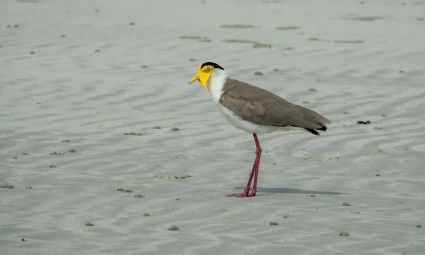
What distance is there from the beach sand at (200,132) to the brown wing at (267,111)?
67cm

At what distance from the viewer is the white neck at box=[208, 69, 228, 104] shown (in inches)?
437

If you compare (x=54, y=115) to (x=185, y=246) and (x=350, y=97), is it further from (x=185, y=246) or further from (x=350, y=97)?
(x=185, y=246)

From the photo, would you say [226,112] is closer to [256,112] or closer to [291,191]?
[256,112]

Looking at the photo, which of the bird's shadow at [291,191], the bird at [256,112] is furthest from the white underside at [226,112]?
the bird's shadow at [291,191]

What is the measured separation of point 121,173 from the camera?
11594 millimetres

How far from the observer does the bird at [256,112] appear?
35.6 feet

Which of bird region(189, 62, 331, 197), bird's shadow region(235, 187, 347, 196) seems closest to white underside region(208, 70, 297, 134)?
bird region(189, 62, 331, 197)

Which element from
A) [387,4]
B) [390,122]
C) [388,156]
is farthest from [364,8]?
[388,156]

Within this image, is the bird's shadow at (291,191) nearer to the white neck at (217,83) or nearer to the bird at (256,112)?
the bird at (256,112)

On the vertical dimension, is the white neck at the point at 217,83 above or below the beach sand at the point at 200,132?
above

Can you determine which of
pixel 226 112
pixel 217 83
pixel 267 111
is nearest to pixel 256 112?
pixel 267 111

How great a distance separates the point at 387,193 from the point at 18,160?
398 centimetres

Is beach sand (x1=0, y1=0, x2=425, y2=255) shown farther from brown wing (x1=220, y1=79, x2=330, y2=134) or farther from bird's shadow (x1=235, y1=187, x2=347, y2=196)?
brown wing (x1=220, y1=79, x2=330, y2=134)

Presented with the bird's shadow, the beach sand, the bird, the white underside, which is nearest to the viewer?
the beach sand
